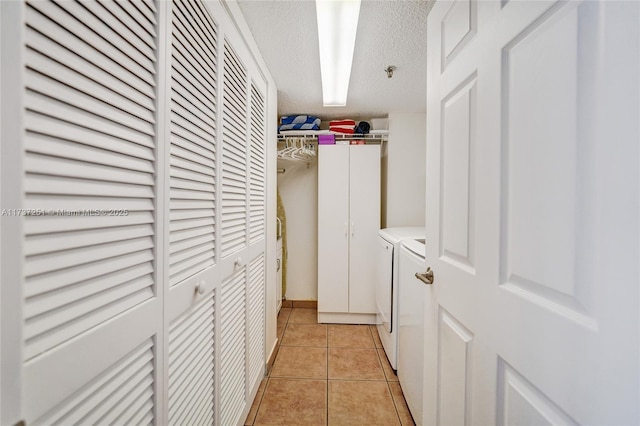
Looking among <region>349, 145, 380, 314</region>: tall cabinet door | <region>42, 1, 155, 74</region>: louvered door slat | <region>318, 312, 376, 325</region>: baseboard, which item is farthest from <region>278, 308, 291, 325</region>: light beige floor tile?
<region>42, 1, 155, 74</region>: louvered door slat

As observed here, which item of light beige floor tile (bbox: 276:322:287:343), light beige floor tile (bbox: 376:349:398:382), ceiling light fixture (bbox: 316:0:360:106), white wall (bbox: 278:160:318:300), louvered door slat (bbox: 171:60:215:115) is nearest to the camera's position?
louvered door slat (bbox: 171:60:215:115)

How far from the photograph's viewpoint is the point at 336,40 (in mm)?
1519

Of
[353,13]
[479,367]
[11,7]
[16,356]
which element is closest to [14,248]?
[16,356]

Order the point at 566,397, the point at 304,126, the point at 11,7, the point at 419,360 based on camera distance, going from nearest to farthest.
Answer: the point at 11,7, the point at 566,397, the point at 419,360, the point at 304,126

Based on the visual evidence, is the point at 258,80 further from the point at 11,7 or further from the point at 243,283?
the point at 11,7

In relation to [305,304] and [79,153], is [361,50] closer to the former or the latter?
[79,153]

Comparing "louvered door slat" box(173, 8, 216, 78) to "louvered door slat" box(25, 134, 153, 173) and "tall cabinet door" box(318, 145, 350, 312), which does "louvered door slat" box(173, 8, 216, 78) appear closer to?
"louvered door slat" box(25, 134, 153, 173)

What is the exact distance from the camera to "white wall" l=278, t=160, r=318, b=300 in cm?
329

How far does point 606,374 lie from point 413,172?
2669mm

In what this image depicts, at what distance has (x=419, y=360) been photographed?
1.44 meters

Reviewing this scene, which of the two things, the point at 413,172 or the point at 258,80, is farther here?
the point at 413,172

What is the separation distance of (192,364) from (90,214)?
0.68m

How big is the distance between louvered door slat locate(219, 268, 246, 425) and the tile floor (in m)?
0.34

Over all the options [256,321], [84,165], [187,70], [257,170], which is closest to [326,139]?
[257,170]
